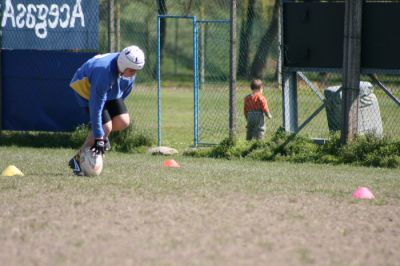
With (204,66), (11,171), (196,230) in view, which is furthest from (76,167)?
(204,66)

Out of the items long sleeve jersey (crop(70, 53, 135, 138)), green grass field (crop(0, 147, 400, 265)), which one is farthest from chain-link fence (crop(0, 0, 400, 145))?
long sleeve jersey (crop(70, 53, 135, 138))

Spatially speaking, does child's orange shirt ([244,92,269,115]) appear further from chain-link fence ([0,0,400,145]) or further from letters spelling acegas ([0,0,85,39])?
letters spelling acegas ([0,0,85,39])

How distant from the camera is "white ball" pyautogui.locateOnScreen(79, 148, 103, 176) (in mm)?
10820

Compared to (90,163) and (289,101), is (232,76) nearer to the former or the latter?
(289,101)

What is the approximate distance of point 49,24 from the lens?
15266 millimetres

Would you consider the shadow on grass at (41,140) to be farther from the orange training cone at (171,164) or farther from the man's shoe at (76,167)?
the man's shoe at (76,167)

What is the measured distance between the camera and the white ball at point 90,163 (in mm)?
10820

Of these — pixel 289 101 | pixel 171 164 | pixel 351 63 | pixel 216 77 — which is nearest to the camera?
pixel 171 164

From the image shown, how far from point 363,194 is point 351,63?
150 inches

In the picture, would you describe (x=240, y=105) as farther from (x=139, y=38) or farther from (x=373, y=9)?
(x=139, y=38)

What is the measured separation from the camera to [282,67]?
46.0 feet

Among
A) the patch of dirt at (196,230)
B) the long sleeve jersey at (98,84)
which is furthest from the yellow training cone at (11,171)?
the patch of dirt at (196,230)

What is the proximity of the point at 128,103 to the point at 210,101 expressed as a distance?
8.70ft

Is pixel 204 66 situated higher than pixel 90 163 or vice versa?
pixel 204 66
